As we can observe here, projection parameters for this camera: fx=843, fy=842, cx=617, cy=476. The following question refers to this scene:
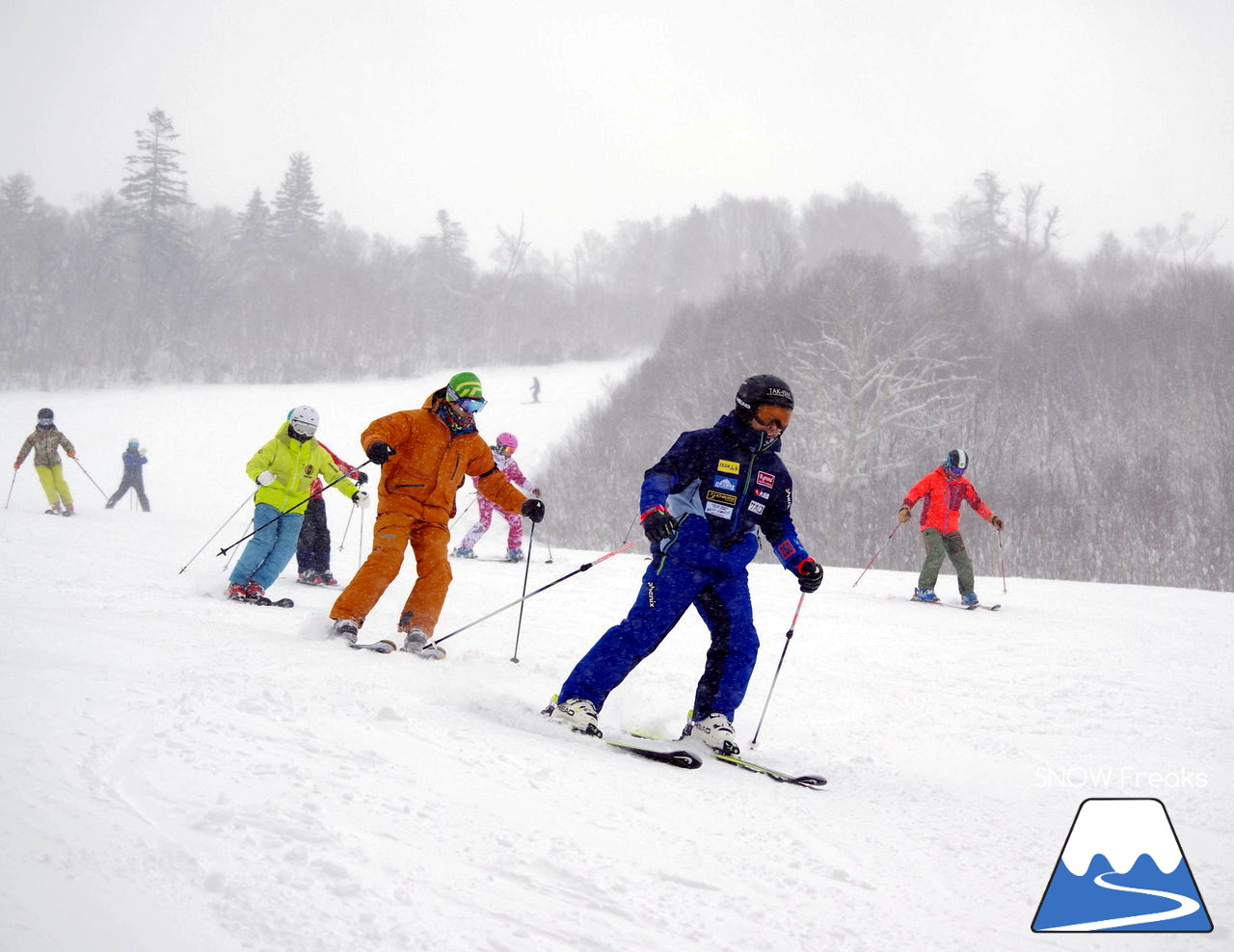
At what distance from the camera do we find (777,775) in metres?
3.78

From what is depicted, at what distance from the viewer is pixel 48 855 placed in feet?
6.02

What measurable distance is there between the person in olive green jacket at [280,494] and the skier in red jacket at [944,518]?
269 inches

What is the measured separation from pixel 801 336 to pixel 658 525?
30.1 m

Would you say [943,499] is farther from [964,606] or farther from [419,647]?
[419,647]

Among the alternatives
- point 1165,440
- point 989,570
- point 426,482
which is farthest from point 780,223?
point 426,482

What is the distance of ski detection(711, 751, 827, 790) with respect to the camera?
3.75m

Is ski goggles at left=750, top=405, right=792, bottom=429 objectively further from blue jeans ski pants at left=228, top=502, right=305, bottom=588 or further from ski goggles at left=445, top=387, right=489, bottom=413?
blue jeans ski pants at left=228, top=502, right=305, bottom=588

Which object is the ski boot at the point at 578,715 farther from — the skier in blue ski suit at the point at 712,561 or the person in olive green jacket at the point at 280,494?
the person in olive green jacket at the point at 280,494

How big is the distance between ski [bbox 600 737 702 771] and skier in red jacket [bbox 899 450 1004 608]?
732 cm

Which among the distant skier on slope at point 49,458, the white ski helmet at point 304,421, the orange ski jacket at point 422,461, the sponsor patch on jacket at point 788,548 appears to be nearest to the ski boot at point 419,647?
the orange ski jacket at point 422,461

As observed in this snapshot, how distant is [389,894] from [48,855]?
736 millimetres

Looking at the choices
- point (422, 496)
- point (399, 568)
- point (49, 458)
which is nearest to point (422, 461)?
point (422, 496)

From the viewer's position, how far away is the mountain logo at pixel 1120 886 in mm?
2514

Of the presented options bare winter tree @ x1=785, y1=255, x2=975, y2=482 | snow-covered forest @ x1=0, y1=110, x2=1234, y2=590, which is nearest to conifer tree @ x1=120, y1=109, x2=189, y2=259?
snow-covered forest @ x1=0, y1=110, x2=1234, y2=590
